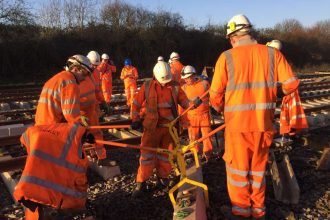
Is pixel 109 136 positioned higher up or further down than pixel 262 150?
further down

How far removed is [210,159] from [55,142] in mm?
4018

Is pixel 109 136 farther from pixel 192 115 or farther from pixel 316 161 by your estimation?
pixel 316 161

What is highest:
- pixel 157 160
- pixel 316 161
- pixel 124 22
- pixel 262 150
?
pixel 124 22

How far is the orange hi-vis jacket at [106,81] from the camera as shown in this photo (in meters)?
12.6

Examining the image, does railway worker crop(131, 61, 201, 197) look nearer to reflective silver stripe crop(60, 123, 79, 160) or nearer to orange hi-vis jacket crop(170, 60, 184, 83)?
reflective silver stripe crop(60, 123, 79, 160)

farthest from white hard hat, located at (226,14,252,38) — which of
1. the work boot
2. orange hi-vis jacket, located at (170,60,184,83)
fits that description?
orange hi-vis jacket, located at (170,60,184,83)

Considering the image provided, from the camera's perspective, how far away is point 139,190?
5465 millimetres

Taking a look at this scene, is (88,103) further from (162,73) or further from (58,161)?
(58,161)

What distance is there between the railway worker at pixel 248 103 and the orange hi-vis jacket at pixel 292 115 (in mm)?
2123

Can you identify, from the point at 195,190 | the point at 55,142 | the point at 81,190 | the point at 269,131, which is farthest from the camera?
the point at 195,190

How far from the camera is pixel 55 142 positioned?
3641 mm

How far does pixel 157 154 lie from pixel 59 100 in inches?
67.8

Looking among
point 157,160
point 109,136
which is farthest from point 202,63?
point 157,160

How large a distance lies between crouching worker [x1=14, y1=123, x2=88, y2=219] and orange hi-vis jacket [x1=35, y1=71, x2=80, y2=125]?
1.30 metres
